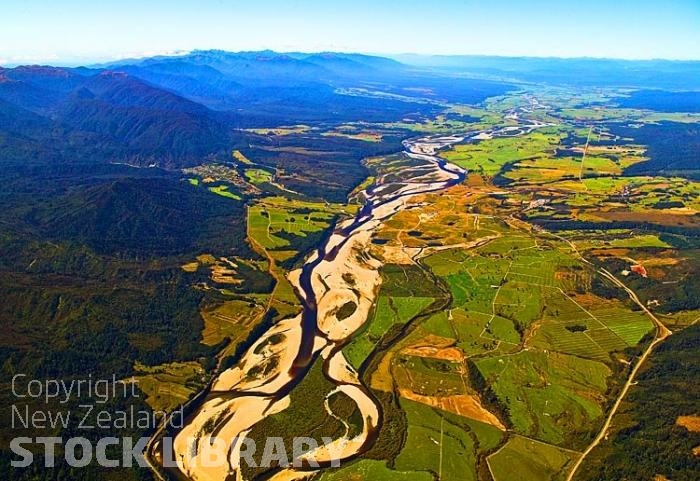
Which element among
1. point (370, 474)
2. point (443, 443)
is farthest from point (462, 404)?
point (370, 474)

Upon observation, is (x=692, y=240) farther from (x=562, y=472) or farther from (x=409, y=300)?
(x=562, y=472)

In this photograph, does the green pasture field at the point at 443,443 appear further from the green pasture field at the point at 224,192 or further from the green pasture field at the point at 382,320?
the green pasture field at the point at 224,192

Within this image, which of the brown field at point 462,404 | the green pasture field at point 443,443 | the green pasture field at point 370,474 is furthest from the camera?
the brown field at point 462,404

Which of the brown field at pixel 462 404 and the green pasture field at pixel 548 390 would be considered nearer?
the green pasture field at pixel 548 390

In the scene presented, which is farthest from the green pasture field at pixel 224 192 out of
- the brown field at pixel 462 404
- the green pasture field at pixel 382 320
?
→ the brown field at pixel 462 404

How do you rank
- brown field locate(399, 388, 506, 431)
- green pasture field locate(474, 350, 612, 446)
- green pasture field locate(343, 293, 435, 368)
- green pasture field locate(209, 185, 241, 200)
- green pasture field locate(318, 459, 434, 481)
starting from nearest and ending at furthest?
green pasture field locate(318, 459, 434, 481)
green pasture field locate(474, 350, 612, 446)
brown field locate(399, 388, 506, 431)
green pasture field locate(343, 293, 435, 368)
green pasture field locate(209, 185, 241, 200)

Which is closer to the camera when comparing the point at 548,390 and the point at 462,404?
the point at 462,404

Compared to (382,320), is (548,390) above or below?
above

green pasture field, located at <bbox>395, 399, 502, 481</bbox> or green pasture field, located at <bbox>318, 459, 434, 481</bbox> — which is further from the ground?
green pasture field, located at <bbox>395, 399, 502, 481</bbox>

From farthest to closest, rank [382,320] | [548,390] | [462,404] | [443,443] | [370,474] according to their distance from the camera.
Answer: [382,320] < [548,390] < [462,404] < [443,443] < [370,474]

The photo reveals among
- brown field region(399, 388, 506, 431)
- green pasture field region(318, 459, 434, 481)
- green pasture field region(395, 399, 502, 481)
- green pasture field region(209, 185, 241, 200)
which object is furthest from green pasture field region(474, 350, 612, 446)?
green pasture field region(209, 185, 241, 200)

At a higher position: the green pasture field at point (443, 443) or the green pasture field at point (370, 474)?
the green pasture field at point (443, 443)

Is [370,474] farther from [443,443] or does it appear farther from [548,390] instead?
[548,390]

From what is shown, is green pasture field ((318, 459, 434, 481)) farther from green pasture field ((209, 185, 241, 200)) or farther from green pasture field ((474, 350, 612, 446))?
green pasture field ((209, 185, 241, 200))
